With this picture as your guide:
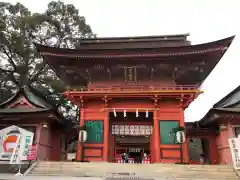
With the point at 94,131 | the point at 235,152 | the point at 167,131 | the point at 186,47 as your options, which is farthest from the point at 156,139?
the point at 186,47

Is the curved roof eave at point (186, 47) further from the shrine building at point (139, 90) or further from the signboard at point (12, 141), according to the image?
the signboard at point (12, 141)

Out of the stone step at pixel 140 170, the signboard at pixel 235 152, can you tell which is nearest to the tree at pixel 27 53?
the stone step at pixel 140 170

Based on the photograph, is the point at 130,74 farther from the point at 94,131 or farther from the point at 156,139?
the point at 156,139

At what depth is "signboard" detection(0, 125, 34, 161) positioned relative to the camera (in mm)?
13852

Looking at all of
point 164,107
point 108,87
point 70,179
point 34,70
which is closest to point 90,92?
point 108,87

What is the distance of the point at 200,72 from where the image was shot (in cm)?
1762

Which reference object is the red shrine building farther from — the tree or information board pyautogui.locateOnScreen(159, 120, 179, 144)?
the tree

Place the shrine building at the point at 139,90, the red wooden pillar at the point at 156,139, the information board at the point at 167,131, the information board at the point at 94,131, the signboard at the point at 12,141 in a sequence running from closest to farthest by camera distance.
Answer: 1. the signboard at the point at 12,141
2. the red wooden pillar at the point at 156,139
3. the information board at the point at 167,131
4. the shrine building at the point at 139,90
5. the information board at the point at 94,131

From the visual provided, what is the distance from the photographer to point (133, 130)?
1703cm

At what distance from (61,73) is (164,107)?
9094 millimetres

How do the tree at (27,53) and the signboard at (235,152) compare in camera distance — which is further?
the tree at (27,53)

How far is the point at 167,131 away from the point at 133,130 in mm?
2933

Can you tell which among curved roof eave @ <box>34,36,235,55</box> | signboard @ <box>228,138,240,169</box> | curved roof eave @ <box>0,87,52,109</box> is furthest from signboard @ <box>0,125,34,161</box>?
signboard @ <box>228,138,240,169</box>

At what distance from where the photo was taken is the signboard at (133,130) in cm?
1695
